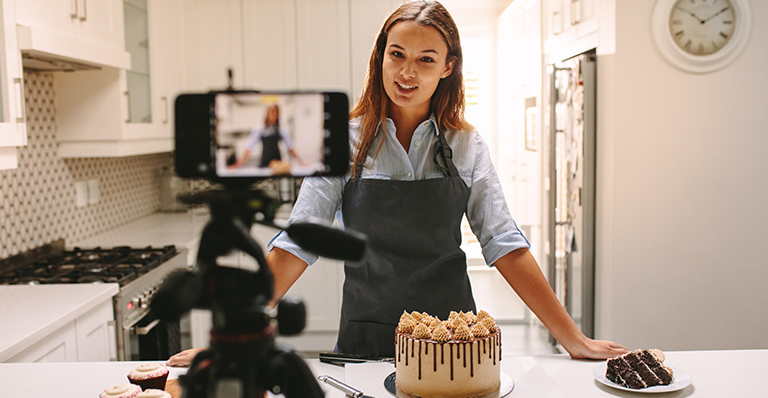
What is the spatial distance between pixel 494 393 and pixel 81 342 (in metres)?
1.44

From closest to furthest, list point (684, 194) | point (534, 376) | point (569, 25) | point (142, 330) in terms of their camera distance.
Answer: point (534, 376) < point (142, 330) < point (684, 194) < point (569, 25)

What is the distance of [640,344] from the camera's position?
99.6 inches

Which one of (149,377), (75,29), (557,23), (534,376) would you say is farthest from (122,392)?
(557,23)

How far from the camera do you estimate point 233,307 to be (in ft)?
1.47

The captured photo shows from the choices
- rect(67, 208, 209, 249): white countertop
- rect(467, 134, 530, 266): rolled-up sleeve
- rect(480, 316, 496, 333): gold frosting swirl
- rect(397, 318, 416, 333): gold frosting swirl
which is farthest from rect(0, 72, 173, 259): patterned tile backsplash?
rect(480, 316, 496, 333): gold frosting swirl

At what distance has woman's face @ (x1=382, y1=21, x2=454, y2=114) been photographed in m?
1.35

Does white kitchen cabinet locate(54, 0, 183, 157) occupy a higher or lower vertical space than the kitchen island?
higher

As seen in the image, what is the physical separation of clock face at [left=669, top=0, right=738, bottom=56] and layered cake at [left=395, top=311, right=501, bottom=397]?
186cm

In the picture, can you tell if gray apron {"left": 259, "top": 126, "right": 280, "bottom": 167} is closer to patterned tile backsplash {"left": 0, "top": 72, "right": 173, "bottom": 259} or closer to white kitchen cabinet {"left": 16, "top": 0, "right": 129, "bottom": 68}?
white kitchen cabinet {"left": 16, "top": 0, "right": 129, "bottom": 68}

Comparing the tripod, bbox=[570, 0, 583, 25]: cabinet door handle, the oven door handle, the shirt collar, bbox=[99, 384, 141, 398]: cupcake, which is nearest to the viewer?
the tripod

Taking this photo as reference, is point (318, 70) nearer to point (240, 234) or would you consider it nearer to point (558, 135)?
point (558, 135)

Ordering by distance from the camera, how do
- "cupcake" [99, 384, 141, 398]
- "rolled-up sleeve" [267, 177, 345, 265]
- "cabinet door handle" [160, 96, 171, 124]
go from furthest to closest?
1. "cabinet door handle" [160, 96, 171, 124]
2. "rolled-up sleeve" [267, 177, 345, 265]
3. "cupcake" [99, 384, 141, 398]

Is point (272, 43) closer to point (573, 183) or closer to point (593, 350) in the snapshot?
point (573, 183)

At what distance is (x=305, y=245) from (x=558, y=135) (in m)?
2.83
